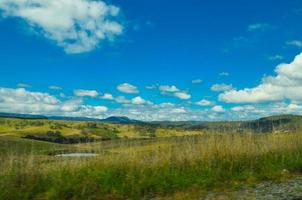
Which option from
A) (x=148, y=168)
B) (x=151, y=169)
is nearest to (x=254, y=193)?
(x=151, y=169)

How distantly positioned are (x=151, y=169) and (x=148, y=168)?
0.39 ft

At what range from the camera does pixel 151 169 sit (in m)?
14.4

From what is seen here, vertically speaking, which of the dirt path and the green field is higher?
the green field

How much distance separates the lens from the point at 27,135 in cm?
18750

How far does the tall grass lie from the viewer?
40.7ft

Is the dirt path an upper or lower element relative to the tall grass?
lower

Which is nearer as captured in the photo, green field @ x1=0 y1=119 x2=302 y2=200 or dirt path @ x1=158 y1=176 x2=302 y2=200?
dirt path @ x1=158 y1=176 x2=302 y2=200

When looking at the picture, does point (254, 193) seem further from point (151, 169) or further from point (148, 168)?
point (148, 168)

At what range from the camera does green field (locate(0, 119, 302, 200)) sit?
A: 40.7ft

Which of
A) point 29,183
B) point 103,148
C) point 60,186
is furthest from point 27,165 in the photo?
point 103,148

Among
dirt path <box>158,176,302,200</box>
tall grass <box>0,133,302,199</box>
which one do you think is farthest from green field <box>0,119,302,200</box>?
dirt path <box>158,176,302,200</box>

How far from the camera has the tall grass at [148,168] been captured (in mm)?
12414

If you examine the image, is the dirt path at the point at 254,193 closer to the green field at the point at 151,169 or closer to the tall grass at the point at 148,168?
the green field at the point at 151,169

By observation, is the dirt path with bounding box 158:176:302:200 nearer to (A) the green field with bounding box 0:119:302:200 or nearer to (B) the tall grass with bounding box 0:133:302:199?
(A) the green field with bounding box 0:119:302:200
